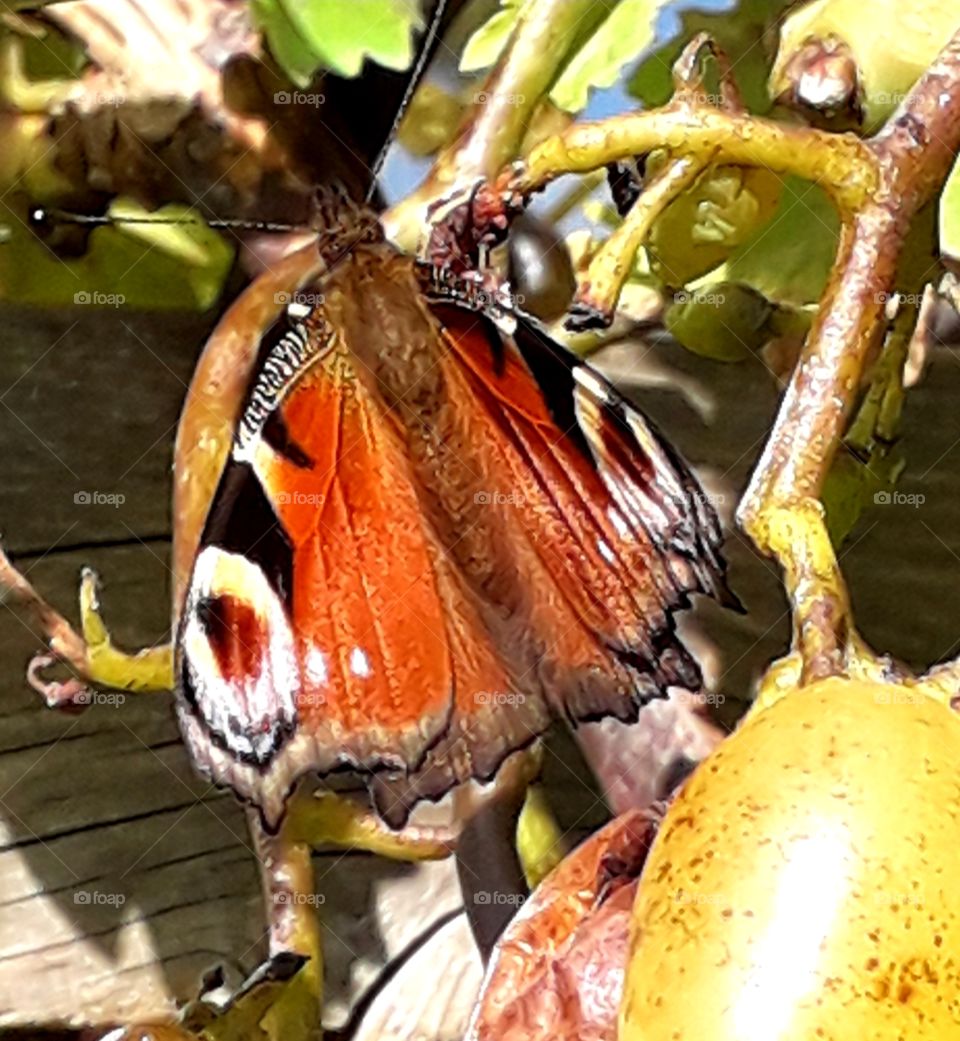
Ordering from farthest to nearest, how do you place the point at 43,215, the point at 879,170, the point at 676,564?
the point at 43,215 < the point at 676,564 < the point at 879,170

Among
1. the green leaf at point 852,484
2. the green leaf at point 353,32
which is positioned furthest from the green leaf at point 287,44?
the green leaf at point 852,484

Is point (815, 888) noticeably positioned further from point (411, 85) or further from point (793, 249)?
point (411, 85)

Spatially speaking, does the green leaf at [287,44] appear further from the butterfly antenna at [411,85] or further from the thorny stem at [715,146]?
the thorny stem at [715,146]

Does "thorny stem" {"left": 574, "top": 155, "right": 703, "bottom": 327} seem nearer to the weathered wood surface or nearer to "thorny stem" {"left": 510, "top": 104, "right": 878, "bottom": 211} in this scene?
"thorny stem" {"left": 510, "top": 104, "right": 878, "bottom": 211}

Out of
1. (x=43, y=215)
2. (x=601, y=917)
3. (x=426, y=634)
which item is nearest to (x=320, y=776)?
(x=426, y=634)

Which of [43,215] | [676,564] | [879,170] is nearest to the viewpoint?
[879,170]

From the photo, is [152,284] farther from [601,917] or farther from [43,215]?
[601,917]

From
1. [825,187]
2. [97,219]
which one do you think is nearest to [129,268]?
[97,219]
